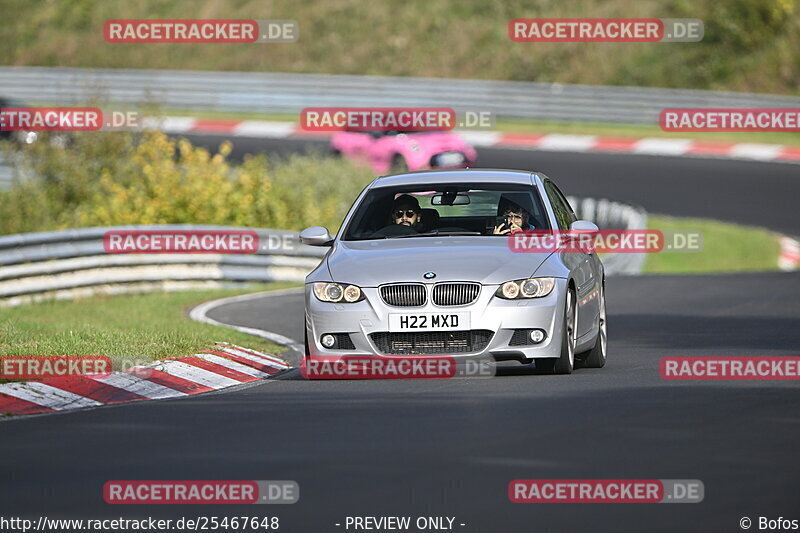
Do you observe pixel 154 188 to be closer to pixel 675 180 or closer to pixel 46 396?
pixel 46 396

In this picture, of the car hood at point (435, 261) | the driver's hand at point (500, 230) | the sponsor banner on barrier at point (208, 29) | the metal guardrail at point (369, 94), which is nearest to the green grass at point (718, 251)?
the metal guardrail at point (369, 94)

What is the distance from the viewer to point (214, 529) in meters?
6.95

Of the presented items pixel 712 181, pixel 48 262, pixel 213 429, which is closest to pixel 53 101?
pixel 712 181

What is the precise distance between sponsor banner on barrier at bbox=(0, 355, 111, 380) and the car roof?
2.56 meters

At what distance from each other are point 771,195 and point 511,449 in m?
25.9

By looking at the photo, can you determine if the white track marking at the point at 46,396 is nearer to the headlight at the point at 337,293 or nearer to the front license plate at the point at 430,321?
the headlight at the point at 337,293

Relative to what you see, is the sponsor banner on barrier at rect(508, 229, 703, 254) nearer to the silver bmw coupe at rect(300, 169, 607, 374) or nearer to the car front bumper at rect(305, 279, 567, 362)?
the silver bmw coupe at rect(300, 169, 607, 374)

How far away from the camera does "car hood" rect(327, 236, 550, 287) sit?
1162cm

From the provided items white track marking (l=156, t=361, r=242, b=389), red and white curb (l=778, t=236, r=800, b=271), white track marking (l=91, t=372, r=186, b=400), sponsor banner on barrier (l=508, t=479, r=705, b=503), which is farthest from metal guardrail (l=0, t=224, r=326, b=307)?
sponsor banner on barrier (l=508, t=479, r=705, b=503)

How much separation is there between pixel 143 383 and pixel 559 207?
11.8 ft

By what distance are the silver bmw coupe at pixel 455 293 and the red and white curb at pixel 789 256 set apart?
16.1 metres

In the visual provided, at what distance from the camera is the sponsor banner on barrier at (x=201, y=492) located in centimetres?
749

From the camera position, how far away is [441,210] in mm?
12961

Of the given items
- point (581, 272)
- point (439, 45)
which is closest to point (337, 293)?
point (581, 272)
